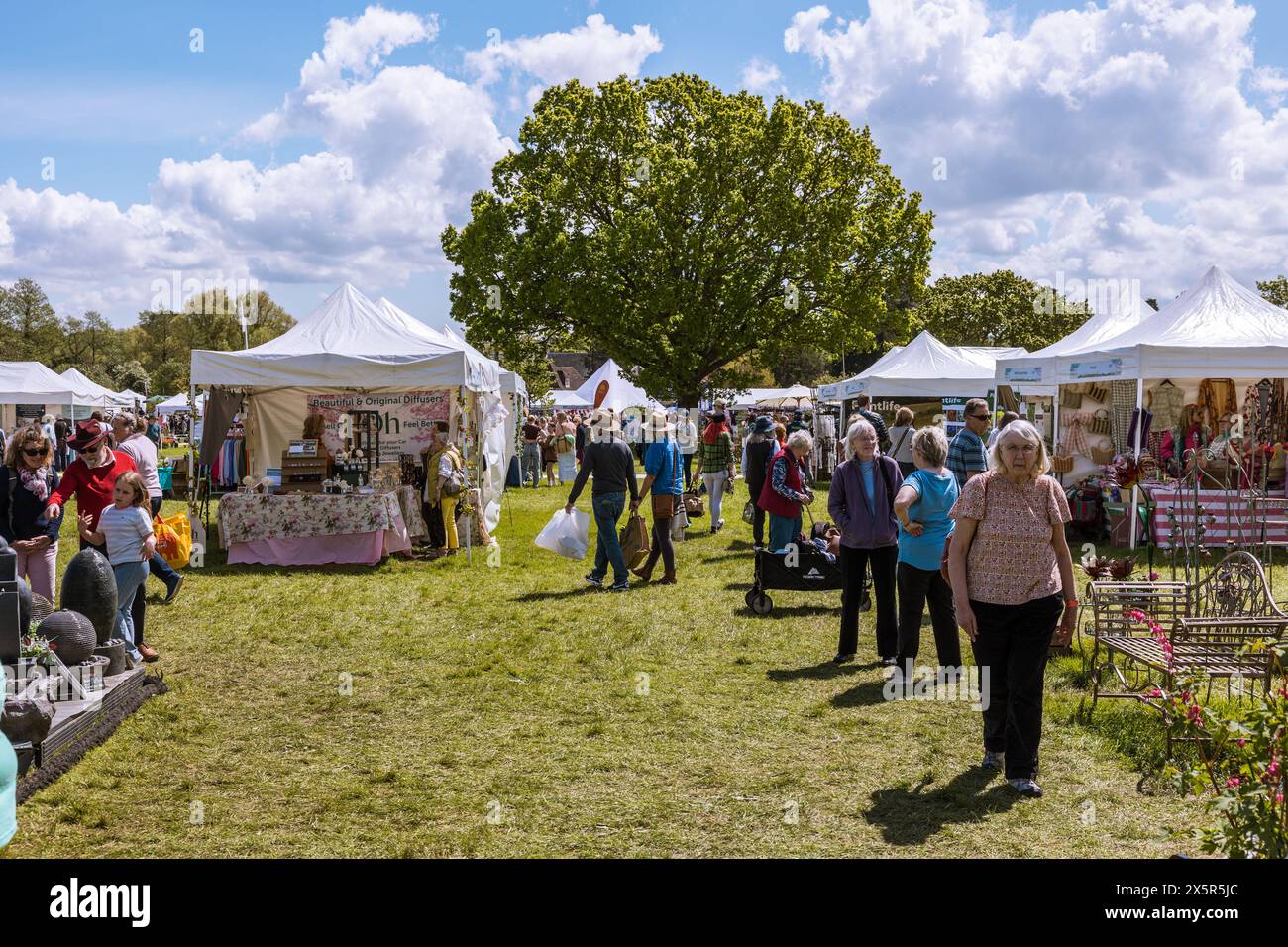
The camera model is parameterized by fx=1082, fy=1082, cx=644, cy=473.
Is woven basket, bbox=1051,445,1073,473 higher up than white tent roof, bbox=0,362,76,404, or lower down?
lower down

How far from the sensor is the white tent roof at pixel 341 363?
1204 cm

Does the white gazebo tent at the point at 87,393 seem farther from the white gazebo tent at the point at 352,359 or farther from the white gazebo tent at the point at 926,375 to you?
the white gazebo tent at the point at 926,375

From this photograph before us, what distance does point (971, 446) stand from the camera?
7641 millimetres

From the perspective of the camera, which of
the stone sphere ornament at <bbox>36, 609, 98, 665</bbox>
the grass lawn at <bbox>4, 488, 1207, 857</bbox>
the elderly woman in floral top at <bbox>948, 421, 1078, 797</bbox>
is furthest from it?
the stone sphere ornament at <bbox>36, 609, 98, 665</bbox>

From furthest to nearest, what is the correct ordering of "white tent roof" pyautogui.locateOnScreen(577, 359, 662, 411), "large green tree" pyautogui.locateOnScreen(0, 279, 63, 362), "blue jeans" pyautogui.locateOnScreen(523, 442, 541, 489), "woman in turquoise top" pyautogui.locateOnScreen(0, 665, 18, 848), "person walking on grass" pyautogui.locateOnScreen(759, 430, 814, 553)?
1. "large green tree" pyautogui.locateOnScreen(0, 279, 63, 362)
2. "white tent roof" pyautogui.locateOnScreen(577, 359, 662, 411)
3. "blue jeans" pyautogui.locateOnScreen(523, 442, 541, 489)
4. "person walking on grass" pyautogui.locateOnScreen(759, 430, 814, 553)
5. "woman in turquoise top" pyautogui.locateOnScreen(0, 665, 18, 848)

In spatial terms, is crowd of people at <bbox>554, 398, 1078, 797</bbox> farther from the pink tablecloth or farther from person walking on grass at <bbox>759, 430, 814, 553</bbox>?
the pink tablecloth

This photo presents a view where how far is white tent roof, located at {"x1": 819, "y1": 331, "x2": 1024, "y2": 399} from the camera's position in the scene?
837 inches

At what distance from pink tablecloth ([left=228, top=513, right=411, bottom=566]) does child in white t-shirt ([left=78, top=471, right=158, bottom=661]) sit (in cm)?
502

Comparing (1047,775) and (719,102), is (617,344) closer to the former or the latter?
(719,102)

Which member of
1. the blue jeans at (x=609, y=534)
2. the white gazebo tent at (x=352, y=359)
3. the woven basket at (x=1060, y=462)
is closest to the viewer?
the blue jeans at (x=609, y=534)

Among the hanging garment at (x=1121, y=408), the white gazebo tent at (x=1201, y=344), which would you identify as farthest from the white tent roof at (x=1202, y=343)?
the hanging garment at (x=1121, y=408)

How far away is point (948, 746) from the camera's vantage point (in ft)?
17.7

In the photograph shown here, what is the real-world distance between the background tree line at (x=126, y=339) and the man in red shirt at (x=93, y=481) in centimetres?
4927

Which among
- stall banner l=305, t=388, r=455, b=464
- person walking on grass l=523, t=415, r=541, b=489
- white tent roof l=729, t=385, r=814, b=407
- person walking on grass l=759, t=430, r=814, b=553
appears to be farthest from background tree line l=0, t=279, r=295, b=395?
person walking on grass l=759, t=430, r=814, b=553
